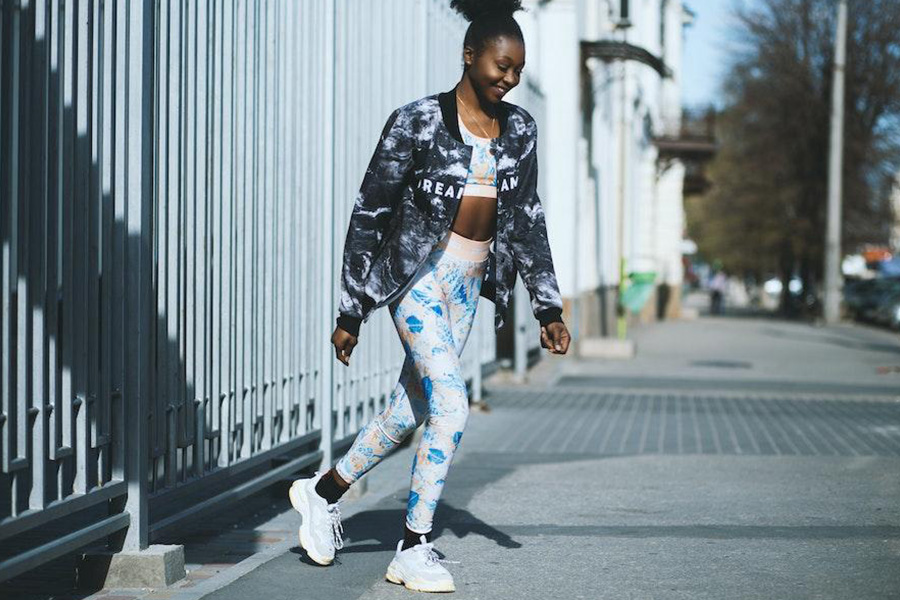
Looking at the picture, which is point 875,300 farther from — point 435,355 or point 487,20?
point 435,355

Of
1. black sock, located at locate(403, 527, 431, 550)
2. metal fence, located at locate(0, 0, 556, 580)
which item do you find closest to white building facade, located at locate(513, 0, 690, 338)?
metal fence, located at locate(0, 0, 556, 580)

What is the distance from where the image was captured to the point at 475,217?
5145mm

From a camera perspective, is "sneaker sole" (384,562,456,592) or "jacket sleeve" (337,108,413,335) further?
"jacket sleeve" (337,108,413,335)

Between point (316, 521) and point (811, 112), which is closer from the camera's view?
point (316, 521)

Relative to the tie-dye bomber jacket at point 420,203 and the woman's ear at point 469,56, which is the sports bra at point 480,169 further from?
the woman's ear at point 469,56

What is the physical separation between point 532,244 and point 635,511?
6.90 feet

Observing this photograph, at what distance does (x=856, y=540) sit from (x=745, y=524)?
58cm

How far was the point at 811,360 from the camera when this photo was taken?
21.7 metres

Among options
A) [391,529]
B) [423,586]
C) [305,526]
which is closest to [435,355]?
[423,586]

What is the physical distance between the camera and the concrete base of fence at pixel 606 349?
69.5 feet

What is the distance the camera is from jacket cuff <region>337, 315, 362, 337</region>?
16.6 feet

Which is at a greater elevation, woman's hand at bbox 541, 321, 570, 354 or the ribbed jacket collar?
the ribbed jacket collar

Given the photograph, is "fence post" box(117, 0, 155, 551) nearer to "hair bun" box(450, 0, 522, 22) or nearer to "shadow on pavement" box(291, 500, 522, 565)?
"shadow on pavement" box(291, 500, 522, 565)

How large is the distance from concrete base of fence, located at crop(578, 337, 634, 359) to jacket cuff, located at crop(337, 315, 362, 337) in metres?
16.2
